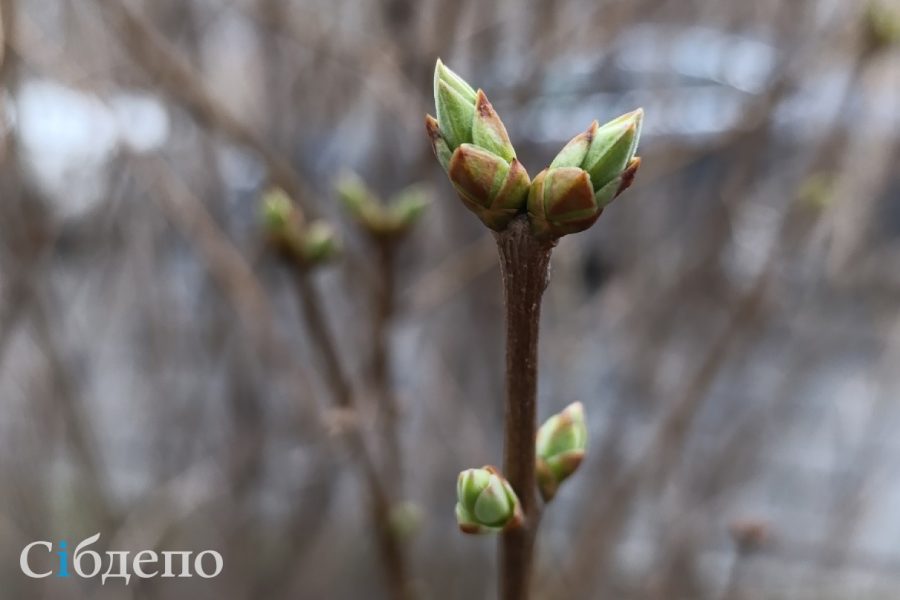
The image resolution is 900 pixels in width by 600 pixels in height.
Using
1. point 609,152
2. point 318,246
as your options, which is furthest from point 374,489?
point 609,152

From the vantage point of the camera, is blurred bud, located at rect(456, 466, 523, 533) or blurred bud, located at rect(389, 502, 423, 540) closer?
blurred bud, located at rect(456, 466, 523, 533)

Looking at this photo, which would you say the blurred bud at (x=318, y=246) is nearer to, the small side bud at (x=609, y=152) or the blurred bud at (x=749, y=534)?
the small side bud at (x=609, y=152)

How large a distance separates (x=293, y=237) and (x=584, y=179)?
1.16 ft

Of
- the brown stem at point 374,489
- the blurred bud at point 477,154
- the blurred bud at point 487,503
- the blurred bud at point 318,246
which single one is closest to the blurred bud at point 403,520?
the brown stem at point 374,489

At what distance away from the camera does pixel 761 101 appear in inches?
42.5

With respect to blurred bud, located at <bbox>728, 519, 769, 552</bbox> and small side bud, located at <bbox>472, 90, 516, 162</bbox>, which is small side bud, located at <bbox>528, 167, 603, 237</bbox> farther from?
blurred bud, located at <bbox>728, 519, 769, 552</bbox>

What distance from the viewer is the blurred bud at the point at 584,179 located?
0.28 m

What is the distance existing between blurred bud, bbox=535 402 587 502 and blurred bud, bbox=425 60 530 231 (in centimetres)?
14

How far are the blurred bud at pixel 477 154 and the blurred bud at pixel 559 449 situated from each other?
14cm

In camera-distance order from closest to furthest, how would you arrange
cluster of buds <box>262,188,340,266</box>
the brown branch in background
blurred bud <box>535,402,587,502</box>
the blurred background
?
blurred bud <box>535,402,587,502</box>
cluster of buds <box>262,188,340,266</box>
the brown branch in background
the blurred background

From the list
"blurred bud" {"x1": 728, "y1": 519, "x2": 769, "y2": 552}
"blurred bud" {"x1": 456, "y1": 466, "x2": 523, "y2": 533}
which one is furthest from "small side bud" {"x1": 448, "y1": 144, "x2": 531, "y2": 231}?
"blurred bud" {"x1": 728, "y1": 519, "x2": 769, "y2": 552}

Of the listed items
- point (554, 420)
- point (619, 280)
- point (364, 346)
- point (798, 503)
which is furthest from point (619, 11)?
point (798, 503)

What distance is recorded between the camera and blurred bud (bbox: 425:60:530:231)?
284 mm

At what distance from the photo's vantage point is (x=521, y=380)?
325 mm
